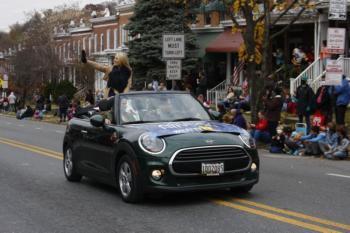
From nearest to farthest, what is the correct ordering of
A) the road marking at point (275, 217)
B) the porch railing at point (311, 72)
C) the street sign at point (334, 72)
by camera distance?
the road marking at point (275, 217) < the street sign at point (334, 72) < the porch railing at point (311, 72)

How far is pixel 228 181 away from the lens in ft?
28.2

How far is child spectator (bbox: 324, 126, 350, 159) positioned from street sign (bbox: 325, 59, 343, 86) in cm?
196

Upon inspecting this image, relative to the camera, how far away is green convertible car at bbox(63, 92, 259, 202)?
27.2 feet

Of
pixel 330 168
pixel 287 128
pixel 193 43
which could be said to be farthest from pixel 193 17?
pixel 330 168

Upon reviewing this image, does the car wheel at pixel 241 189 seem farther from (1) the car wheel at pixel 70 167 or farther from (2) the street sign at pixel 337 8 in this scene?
(2) the street sign at pixel 337 8

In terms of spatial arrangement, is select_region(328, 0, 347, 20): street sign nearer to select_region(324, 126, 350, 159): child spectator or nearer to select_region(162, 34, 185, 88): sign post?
select_region(324, 126, 350, 159): child spectator

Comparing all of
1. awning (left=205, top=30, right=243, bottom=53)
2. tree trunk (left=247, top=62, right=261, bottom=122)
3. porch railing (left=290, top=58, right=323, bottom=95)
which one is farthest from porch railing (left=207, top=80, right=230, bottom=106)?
tree trunk (left=247, top=62, right=261, bottom=122)

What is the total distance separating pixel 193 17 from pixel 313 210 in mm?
31756

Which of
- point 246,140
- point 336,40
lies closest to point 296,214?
point 246,140

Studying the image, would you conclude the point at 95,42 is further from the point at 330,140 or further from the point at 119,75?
the point at 119,75

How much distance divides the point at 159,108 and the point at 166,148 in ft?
4.72

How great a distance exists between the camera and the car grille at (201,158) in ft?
27.1

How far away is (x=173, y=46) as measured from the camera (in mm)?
20859

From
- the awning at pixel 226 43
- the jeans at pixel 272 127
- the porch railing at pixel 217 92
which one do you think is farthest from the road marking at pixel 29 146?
the awning at pixel 226 43
